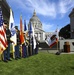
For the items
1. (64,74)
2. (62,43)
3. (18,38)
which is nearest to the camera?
(64,74)

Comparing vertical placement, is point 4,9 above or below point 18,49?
above

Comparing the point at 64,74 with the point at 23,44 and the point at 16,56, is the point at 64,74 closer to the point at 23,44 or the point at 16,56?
the point at 16,56

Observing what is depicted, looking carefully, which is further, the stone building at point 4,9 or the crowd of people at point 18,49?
the stone building at point 4,9

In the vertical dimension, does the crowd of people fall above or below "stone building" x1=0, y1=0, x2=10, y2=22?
below

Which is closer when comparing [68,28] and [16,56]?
[16,56]

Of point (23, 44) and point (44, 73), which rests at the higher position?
point (23, 44)

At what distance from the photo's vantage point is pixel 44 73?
10141 mm

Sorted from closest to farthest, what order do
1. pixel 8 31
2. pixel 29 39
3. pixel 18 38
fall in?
1. pixel 8 31
2. pixel 18 38
3. pixel 29 39

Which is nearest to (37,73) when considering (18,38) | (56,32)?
(18,38)

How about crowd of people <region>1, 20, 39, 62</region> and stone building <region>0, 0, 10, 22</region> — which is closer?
crowd of people <region>1, 20, 39, 62</region>

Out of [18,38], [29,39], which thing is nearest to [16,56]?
[18,38]

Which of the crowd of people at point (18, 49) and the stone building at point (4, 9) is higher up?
the stone building at point (4, 9)

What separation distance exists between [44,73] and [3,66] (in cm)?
240

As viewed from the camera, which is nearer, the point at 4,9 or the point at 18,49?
the point at 18,49
